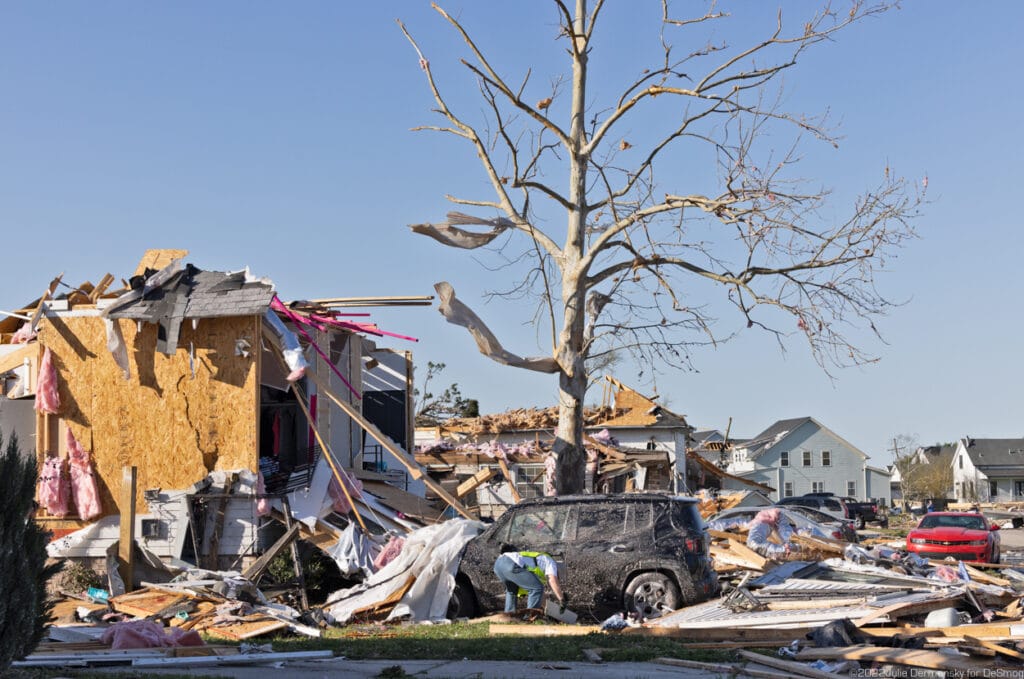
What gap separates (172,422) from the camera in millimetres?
19016

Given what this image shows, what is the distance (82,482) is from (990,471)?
8581 cm

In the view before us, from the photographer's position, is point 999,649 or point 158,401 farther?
point 158,401

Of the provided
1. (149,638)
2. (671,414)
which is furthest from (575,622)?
(671,414)

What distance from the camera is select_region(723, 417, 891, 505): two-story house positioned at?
3066 inches

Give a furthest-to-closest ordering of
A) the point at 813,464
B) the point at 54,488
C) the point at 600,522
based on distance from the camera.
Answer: the point at 813,464, the point at 54,488, the point at 600,522

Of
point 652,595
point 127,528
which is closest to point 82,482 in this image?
point 127,528

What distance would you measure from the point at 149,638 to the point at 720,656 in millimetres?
6295

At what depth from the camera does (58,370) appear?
1948 cm

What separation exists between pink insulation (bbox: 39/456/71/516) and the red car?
19.2 metres

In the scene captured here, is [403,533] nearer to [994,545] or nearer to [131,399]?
[131,399]

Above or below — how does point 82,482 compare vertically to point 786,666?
above

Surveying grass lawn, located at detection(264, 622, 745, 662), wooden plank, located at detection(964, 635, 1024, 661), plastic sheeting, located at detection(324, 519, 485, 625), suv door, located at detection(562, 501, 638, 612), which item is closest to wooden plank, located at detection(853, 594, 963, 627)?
wooden plank, located at detection(964, 635, 1024, 661)

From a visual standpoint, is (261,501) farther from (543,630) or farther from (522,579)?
(543,630)

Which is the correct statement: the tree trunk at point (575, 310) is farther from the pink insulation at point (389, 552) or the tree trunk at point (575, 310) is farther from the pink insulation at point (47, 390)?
the pink insulation at point (47, 390)
